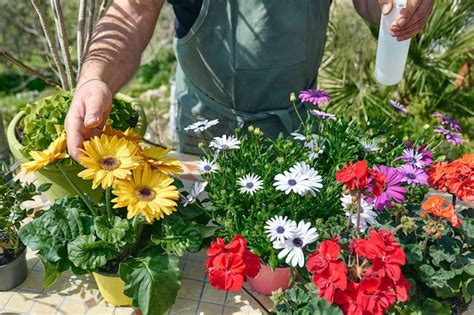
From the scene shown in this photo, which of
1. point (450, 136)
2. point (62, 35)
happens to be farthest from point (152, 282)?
point (62, 35)

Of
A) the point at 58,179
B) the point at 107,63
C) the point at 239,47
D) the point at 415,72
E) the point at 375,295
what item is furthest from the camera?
the point at 415,72

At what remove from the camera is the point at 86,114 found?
92 centimetres

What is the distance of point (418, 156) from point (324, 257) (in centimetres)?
37

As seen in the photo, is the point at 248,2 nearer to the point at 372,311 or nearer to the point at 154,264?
the point at 154,264

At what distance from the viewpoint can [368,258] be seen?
0.75 metres

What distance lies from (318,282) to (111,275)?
1.33 ft

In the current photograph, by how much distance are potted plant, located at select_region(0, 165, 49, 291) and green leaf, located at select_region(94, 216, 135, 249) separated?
197 millimetres

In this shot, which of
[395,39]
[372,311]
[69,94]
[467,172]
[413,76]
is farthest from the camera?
[413,76]

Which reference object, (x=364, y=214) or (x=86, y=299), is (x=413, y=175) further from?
(x=86, y=299)

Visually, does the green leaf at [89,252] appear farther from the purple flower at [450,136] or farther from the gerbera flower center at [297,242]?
the purple flower at [450,136]

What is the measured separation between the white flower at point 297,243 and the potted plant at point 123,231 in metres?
0.19

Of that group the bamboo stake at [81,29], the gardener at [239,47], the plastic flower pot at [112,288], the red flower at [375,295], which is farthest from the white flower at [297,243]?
the bamboo stake at [81,29]

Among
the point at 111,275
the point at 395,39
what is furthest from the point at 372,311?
the point at 395,39

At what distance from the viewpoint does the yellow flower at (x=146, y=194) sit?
83 cm
